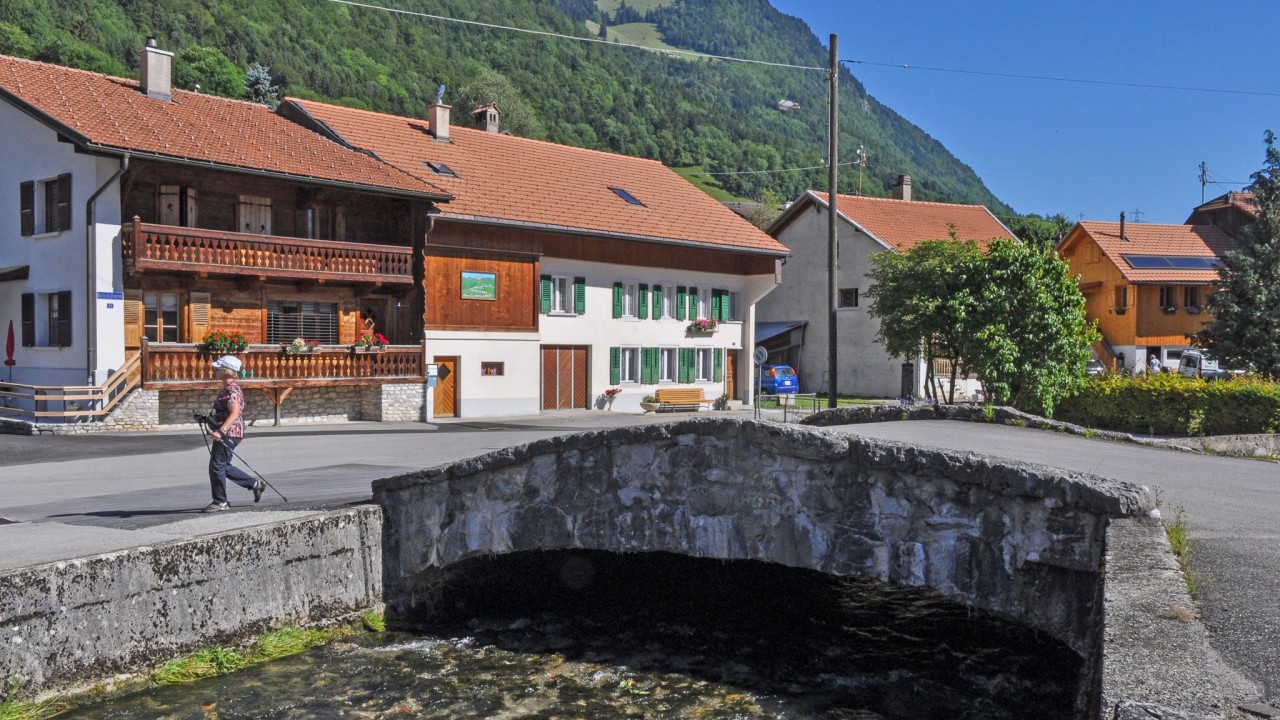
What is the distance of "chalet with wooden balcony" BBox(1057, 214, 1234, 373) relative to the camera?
53.0 m

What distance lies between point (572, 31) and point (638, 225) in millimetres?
140490

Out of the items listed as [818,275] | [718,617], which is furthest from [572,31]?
[718,617]

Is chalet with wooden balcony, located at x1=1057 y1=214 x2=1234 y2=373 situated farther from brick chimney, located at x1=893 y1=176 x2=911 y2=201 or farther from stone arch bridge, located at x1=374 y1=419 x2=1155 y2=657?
stone arch bridge, located at x1=374 y1=419 x2=1155 y2=657

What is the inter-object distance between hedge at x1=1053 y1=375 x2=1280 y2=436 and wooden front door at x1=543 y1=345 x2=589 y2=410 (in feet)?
52.5

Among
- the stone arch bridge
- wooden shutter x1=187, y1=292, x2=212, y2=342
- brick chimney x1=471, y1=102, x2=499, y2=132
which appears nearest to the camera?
the stone arch bridge

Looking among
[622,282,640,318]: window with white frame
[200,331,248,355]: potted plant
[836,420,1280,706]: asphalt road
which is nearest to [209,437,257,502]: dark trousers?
[836,420,1280,706]: asphalt road

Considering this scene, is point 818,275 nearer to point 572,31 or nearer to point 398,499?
point 398,499

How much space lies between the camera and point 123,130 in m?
26.0

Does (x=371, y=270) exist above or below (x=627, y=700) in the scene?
above

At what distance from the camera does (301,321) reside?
29812 mm

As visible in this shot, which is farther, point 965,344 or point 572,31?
point 572,31

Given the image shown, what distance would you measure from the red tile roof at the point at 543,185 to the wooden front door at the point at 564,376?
3890 millimetres

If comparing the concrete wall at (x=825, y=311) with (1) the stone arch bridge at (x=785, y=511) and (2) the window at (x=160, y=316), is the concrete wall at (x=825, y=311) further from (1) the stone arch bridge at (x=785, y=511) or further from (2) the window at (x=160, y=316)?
(1) the stone arch bridge at (x=785, y=511)

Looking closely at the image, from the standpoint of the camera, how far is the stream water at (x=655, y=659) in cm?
903
